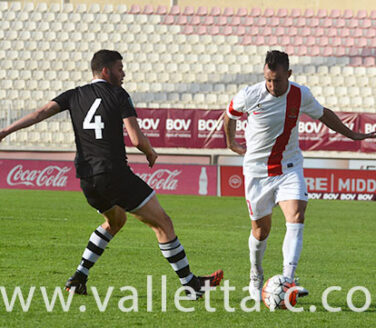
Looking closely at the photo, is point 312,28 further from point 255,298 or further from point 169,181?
point 255,298

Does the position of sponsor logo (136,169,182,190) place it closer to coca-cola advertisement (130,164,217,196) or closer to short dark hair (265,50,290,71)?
coca-cola advertisement (130,164,217,196)

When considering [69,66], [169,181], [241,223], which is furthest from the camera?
[69,66]

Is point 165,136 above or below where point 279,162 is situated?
below

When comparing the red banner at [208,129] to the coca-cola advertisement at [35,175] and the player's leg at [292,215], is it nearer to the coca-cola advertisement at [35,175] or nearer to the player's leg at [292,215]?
the coca-cola advertisement at [35,175]

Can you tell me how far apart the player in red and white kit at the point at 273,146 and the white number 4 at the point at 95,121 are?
3.86 ft

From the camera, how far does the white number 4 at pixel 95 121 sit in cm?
616

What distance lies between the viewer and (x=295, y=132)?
6.54m

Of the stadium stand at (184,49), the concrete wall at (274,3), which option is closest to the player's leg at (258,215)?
the stadium stand at (184,49)

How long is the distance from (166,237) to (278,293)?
1.02 metres

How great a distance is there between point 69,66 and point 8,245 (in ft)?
61.9

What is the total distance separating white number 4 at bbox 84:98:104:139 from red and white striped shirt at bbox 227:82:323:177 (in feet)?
3.88

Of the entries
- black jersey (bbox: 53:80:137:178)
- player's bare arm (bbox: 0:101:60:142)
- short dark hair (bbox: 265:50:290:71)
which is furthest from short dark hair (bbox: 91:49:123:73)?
short dark hair (bbox: 265:50:290:71)

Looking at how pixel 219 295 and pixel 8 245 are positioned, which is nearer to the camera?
pixel 219 295

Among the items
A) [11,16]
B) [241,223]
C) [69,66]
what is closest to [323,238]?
[241,223]
